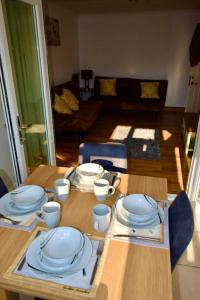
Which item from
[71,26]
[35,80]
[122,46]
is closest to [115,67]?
[122,46]

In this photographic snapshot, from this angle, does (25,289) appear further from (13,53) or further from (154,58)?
(154,58)

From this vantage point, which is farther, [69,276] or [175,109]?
[175,109]

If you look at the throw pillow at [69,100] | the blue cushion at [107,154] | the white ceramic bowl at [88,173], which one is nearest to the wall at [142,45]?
the throw pillow at [69,100]

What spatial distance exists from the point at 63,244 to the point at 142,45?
5673 mm

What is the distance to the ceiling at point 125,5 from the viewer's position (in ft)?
13.8

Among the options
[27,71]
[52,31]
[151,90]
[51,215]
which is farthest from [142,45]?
[51,215]

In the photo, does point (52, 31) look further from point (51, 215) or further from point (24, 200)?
point (51, 215)

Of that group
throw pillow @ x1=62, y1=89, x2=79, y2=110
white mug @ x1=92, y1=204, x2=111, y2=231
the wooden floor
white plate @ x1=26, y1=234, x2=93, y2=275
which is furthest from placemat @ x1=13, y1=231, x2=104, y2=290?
throw pillow @ x1=62, y1=89, x2=79, y2=110

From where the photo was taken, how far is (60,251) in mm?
881

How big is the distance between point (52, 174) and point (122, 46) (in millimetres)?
5127

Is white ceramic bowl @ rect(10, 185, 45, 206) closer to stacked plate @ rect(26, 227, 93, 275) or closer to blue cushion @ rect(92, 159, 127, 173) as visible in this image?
stacked plate @ rect(26, 227, 93, 275)

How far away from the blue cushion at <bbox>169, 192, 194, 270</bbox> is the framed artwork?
156 inches

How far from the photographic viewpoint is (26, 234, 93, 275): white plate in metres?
0.82

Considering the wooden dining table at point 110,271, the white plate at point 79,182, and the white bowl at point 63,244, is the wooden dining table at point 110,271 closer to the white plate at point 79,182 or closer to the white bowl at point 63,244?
the white bowl at point 63,244
